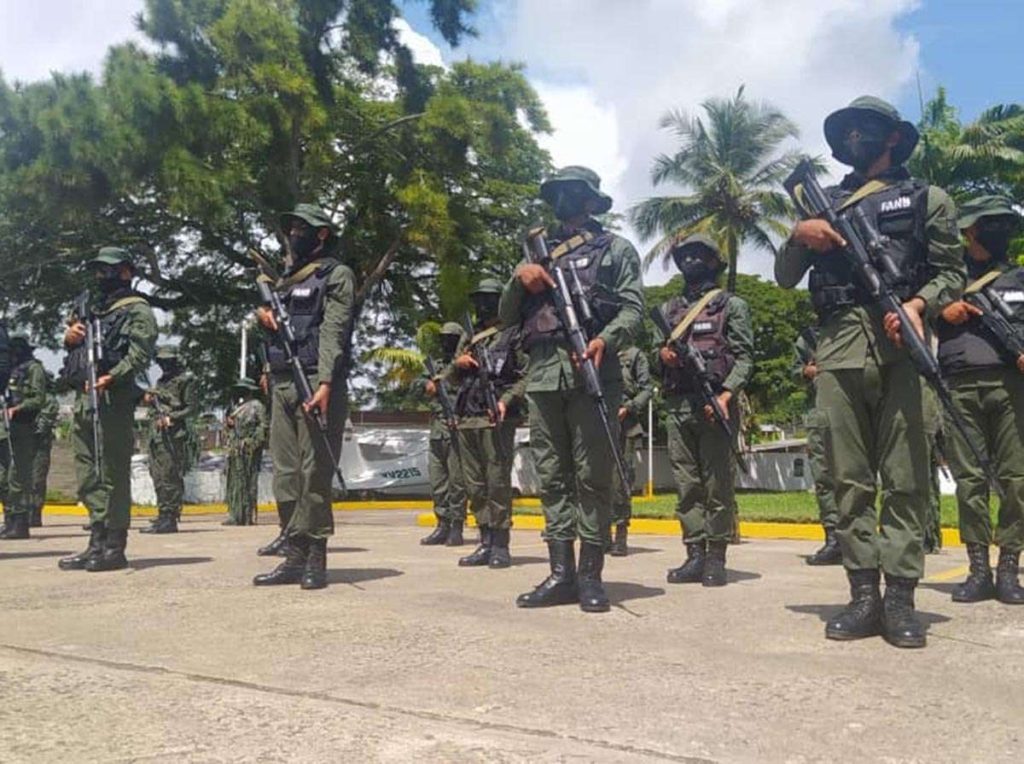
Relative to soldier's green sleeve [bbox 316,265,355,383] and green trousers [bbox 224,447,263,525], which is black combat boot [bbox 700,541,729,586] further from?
green trousers [bbox 224,447,263,525]

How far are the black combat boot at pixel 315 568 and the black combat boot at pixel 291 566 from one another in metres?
0.06

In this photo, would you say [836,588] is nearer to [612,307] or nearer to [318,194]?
[612,307]

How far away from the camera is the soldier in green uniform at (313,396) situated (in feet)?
18.8

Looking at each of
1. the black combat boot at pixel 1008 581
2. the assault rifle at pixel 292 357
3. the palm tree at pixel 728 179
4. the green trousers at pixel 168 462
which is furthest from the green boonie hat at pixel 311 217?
the palm tree at pixel 728 179

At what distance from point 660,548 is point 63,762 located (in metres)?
6.87

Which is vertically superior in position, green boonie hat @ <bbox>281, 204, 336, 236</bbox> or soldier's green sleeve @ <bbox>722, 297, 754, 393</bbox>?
green boonie hat @ <bbox>281, 204, 336, 236</bbox>

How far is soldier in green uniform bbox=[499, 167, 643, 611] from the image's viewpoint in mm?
4934

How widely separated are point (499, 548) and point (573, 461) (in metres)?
2.18

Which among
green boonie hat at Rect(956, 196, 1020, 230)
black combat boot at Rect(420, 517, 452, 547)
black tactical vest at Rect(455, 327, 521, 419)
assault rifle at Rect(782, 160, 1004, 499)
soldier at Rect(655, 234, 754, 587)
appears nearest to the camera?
assault rifle at Rect(782, 160, 1004, 499)

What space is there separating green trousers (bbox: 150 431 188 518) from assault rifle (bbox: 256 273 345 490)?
20.5 ft

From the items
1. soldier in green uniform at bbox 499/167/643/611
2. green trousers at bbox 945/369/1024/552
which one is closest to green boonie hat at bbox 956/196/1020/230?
green trousers at bbox 945/369/1024/552

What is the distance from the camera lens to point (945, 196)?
4129 mm

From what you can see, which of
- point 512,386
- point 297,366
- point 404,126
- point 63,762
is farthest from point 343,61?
point 63,762

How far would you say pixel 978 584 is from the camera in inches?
204
